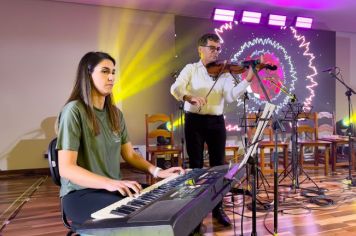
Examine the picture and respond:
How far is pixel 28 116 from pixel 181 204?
173 inches

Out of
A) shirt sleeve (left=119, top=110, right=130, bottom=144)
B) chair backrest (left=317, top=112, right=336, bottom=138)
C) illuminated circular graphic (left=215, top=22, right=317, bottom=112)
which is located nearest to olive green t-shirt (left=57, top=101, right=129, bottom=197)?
shirt sleeve (left=119, top=110, right=130, bottom=144)

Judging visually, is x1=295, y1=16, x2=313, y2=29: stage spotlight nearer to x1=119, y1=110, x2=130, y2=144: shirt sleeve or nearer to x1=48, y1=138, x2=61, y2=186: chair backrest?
x1=119, y1=110, x2=130, y2=144: shirt sleeve

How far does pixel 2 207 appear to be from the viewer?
3.23 meters

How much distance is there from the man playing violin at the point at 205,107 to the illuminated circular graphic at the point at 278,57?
102 inches

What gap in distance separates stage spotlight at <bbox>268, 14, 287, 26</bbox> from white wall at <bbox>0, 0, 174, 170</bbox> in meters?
2.11

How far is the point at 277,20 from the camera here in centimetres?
553

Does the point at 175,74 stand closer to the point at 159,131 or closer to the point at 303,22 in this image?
the point at 159,131

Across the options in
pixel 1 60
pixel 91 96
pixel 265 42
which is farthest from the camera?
pixel 265 42

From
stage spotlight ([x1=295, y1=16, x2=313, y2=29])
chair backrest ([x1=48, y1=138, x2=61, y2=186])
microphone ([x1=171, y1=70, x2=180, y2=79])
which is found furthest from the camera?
stage spotlight ([x1=295, y1=16, x2=313, y2=29])

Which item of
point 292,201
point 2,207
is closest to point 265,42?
point 292,201

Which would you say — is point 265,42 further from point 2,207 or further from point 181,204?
point 181,204

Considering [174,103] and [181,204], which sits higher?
[174,103]

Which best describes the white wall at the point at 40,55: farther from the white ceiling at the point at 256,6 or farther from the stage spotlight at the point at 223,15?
the stage spotlight at the point at 223,15

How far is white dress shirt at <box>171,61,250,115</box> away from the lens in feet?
8.60
